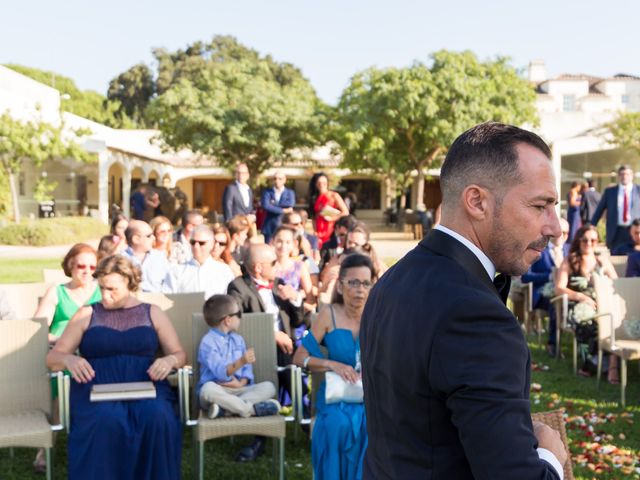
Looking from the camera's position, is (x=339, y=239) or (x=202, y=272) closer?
(x=202, y=272)

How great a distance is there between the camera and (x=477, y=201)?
1.57 m

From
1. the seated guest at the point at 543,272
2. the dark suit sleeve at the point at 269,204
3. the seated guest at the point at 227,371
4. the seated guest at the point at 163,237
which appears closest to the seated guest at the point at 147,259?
the seated guest at the point at 163,237

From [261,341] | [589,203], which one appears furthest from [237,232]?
[589,203]

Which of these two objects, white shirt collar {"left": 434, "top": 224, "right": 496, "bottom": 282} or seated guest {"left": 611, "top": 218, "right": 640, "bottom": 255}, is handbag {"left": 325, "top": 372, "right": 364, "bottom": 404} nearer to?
white shirt collar {"left": 434, "top": 224, "right": 496, "bottom": 282}

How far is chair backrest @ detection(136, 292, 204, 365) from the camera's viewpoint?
243 inches

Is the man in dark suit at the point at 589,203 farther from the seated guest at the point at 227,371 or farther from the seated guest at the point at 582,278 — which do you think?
the seated guest at the point at 227,371

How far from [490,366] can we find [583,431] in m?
5.12

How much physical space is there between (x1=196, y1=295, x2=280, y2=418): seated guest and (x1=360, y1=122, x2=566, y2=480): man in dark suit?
3441mm

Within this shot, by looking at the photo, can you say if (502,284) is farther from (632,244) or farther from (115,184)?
(115,184)

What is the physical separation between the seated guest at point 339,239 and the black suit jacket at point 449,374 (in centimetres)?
648

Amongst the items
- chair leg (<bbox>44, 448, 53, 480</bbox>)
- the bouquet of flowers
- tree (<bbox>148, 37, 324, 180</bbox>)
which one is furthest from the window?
chair leg (<bbox>44, 448, 53, 480</bbox>)

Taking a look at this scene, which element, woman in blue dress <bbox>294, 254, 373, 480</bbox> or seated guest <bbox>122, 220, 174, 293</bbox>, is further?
seated guest <bbox>122, 220, 174, 293</bbox>

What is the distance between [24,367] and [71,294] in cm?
96

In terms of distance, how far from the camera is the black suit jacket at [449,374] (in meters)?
1.42
